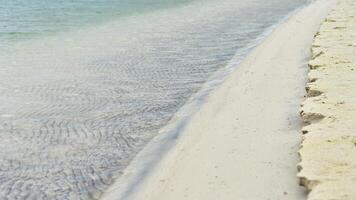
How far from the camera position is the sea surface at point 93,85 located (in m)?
5.08

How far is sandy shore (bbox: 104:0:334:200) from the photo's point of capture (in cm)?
430

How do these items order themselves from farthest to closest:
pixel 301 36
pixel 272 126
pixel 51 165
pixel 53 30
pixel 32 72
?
pixel 53 30
pixel 301 36
pixel 32 72
pixel 272 126
pixel 51 165

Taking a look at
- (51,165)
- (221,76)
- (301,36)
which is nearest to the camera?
(51,165)

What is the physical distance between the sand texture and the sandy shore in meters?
0.14

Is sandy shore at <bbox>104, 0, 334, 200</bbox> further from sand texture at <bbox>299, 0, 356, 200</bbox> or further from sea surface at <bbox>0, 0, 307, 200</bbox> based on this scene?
sea surface at <bbox>0, 0, 307, 200</bbox>

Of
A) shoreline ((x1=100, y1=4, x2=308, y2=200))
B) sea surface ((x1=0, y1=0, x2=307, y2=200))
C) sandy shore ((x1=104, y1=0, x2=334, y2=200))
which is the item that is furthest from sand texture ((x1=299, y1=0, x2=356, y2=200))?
sea surface ((x1=0, y1=0, x2=307, y2=200))

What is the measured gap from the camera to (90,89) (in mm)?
7965

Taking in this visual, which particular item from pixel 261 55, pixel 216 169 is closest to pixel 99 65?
pixel 261 55

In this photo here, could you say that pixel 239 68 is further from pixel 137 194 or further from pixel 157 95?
pixel 137 194

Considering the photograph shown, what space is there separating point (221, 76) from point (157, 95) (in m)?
1.32

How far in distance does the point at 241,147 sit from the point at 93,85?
3486 millimetres

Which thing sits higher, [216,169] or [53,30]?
[216,169]

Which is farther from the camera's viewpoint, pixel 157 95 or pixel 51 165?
pixel 157 95

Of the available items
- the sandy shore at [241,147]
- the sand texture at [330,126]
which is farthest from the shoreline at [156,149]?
the sand texture at [330,126]
